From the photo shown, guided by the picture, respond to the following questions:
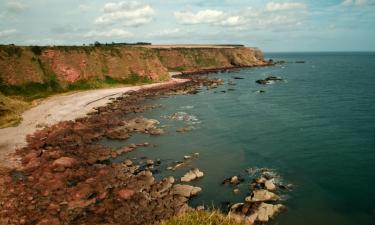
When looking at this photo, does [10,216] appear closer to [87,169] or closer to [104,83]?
[87,169]

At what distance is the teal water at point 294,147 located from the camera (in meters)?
30.1

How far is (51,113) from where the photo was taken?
65.5 metres

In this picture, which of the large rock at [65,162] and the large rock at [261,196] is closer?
the large rock at [261,196]

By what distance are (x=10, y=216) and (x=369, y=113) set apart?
5720 centimetres

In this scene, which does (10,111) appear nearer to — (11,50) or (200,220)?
(11,50)

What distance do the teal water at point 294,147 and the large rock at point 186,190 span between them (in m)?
0.85

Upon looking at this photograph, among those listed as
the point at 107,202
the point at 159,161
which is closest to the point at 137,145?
the point at 159,161

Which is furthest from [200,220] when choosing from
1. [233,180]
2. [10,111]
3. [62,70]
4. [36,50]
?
[36,50]

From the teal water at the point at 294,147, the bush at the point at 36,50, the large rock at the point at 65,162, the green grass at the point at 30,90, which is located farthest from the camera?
the bush at the point at 36,50

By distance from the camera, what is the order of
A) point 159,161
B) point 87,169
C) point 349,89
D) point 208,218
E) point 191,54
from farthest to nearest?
point 191,54 < point 349,89 < point 159,161 < point 87,169 < point 208,218

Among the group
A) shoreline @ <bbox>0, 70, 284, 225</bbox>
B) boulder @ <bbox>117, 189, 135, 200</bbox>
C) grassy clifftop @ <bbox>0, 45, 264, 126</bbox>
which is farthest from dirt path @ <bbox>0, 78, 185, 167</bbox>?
boulder @ <bbox>117, 189, 135, 200</bbox>

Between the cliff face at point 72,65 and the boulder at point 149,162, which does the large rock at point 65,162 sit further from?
the cliff face at point 72,65

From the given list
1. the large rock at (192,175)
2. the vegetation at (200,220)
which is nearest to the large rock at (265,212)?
the large rock at (192,175)

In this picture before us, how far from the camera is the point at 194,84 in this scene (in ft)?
370
